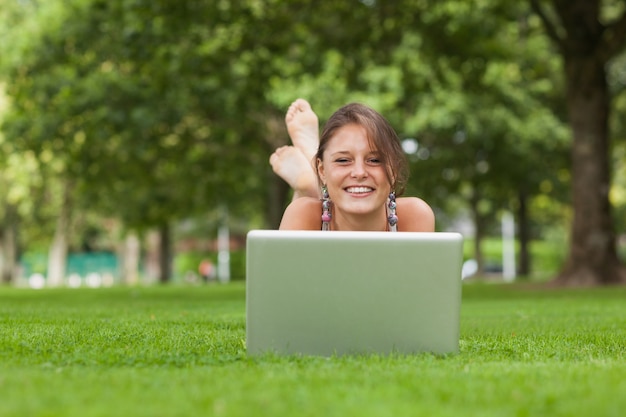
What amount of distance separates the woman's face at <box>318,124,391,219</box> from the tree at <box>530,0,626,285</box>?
45.8ft

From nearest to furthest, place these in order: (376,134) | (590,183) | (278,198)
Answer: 1. (376,134)
2. (590,183)
3. (278,198)

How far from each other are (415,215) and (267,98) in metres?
18.2

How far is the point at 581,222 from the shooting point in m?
18.7

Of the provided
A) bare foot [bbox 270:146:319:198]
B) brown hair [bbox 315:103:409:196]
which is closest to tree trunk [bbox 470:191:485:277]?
bare foot [bbox 270:146:319:198]

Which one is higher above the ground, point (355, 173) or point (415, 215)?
point (355, 173)

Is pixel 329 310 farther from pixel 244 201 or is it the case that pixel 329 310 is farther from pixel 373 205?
pixel 244 201

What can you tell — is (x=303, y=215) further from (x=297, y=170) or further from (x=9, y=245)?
(x=9, y=245)

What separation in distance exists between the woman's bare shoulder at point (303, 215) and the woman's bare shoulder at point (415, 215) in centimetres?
48

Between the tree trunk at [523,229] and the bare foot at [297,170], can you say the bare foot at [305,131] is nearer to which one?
the bare foot at [297,170]

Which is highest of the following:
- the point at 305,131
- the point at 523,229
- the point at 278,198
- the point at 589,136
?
the point at 589,136

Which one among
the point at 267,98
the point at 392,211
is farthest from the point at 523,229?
the point at 392,211

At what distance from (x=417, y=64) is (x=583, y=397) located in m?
19.4

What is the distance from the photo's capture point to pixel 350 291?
14.9 feet

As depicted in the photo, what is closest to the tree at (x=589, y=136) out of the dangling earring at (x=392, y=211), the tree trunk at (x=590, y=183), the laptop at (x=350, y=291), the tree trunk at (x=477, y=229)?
the tree trunk at (x=590, y=183)
